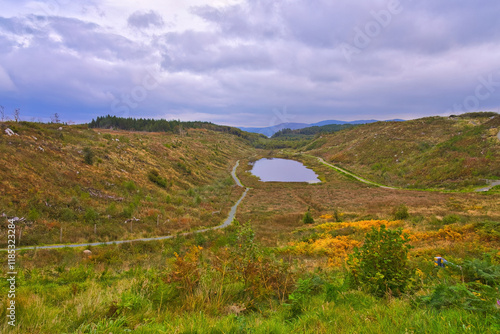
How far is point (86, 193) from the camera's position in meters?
25.4

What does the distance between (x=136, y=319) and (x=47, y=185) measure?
26915 millimetres

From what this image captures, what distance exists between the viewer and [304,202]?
41.8m

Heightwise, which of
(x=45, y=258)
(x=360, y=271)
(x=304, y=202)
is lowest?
(x=304, y=202)

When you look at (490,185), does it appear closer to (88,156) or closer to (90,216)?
(90,216)

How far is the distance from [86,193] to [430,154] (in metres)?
74.2

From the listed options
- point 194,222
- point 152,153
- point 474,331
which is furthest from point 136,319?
point 152,153

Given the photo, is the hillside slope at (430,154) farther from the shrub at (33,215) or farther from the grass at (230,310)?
the shrub at (33,215)

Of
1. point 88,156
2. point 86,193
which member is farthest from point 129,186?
point 88,156

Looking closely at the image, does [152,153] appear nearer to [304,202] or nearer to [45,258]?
[304,202]

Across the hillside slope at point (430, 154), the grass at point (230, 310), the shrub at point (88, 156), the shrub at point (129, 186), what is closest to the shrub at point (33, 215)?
the shrub at point (129, 186)

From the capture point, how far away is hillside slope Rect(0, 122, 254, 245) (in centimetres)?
1936

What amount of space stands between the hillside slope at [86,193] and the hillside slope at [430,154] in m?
44.2

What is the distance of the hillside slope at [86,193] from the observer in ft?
63.5

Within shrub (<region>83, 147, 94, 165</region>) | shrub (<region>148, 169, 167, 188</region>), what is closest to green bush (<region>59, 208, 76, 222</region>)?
shrub (<region>83, 147, 94, 165</region>)
